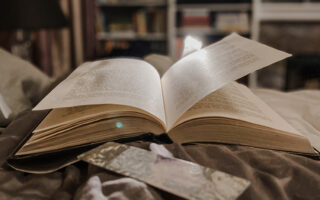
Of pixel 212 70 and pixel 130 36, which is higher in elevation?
pixel 212 70

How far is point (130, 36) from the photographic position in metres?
2.82

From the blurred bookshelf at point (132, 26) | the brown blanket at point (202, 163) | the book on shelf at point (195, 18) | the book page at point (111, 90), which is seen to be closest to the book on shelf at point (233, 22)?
the book on shelf at point (195, 18)

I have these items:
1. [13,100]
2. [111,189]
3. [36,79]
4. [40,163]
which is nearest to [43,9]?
[36,79]

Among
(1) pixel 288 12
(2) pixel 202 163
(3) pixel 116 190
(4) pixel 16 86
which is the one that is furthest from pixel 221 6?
(3) pixel 116 190

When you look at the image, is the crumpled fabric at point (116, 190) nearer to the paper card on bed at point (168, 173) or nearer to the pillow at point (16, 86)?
the paper card on bed at point (168, 173)

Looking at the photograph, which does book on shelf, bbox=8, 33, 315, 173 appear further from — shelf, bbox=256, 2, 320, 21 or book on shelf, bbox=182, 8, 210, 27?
shelf, bbox=256, 2, 320, 21

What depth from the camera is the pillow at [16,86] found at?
77cm

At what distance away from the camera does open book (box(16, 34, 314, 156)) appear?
0.51m

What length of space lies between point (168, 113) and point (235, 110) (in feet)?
0.40

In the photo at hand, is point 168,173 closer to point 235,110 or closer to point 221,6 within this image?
point 235,110

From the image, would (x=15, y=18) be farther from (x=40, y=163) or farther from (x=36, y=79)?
(x=40, y=163)

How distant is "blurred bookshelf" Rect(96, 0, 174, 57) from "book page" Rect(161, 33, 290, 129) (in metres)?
1.99

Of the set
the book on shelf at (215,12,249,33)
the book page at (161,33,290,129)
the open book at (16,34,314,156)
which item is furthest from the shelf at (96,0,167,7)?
the open book at (16,34,314,156)

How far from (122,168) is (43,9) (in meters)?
1.34
